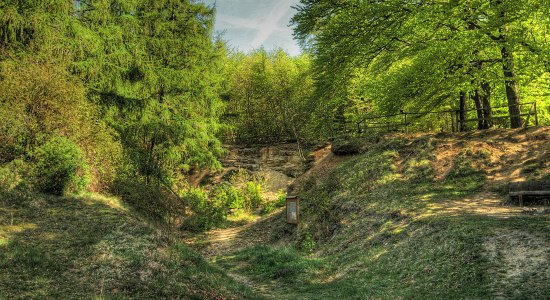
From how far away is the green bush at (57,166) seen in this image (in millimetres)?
12727

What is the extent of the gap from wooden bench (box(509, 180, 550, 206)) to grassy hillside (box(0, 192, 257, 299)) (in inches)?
358

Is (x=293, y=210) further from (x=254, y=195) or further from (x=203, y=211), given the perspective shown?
(x=254, y=195)

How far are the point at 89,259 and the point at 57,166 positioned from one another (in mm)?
5933

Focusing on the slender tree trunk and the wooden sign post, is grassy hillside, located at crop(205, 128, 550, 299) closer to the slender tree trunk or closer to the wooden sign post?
the wooden sign post

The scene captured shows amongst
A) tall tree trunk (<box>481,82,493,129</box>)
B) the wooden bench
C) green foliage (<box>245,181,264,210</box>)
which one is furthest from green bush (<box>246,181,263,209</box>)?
the wooden bench

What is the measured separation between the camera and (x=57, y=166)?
42.0ft

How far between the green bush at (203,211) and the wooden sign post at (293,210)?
583 cm

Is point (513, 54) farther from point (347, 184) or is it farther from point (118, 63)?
point (118, 63)

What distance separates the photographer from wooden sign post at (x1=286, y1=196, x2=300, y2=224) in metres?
17.1

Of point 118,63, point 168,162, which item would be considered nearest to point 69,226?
point 118,63

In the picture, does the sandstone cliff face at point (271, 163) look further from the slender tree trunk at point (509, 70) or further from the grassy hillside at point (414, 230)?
the slender tree trunk at point (509, 70)

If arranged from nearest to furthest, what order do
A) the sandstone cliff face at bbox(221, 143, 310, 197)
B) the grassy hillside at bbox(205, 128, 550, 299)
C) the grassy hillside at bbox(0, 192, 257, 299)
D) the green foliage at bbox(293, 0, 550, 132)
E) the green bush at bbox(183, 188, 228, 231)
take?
the grassy hillside at bbox(0, 192, 257, 299)
the grassy hillside at bbox(205, 128, 550, 299)
the green foliage at bbox(293, 0, 550, 132)
the green bush at bbox(183, 188, 228, 231)
the sandstone cliff face at bbox(221, 143, 310, 197)

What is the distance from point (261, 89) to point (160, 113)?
14211 millimetres

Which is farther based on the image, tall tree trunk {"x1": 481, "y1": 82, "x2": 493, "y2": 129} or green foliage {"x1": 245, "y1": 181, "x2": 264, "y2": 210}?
green foliage {"x1": 245, "y1": 181, "x2": 264, "y2": 210}
